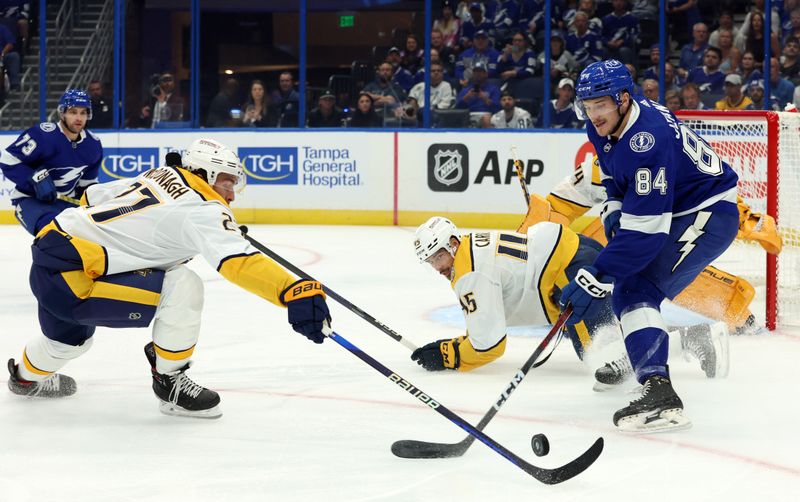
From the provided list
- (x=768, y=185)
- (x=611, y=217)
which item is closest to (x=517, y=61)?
(x=768, y=185)

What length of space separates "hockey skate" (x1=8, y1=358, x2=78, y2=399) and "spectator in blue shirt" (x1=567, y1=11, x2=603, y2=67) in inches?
261

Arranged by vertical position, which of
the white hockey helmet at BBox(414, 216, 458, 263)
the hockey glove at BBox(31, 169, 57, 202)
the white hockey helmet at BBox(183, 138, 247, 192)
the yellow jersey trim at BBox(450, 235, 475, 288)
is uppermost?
the white hockey helmet at BBox(183, 138, 247, 192)

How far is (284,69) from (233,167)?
7.18 meters

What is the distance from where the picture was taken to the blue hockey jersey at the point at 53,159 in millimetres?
5430

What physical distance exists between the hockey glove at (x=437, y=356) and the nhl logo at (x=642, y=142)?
110 centimetres

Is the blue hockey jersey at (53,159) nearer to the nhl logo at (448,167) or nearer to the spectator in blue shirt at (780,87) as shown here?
the nhl logo at (448,167)

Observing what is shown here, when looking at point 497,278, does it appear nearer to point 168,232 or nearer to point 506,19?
point 168,232

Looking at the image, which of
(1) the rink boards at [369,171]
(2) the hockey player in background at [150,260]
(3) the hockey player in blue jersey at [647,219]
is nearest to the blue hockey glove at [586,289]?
(3) the hockey player in blue jersey at [647,219]

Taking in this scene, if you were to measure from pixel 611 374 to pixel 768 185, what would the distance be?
1.58 metres

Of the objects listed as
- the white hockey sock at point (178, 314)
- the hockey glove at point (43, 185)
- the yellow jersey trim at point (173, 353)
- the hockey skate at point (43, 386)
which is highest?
the hockey glove at point (43, 185)

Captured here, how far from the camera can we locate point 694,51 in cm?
891

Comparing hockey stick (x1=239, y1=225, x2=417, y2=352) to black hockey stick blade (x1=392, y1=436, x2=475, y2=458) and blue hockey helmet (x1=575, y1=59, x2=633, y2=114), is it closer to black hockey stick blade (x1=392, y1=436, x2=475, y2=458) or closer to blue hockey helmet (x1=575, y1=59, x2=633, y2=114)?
black hockey stick blade (x1=392, y1=436, x2=475, y2=458)

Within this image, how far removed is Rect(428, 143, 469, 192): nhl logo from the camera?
8883 millimetres

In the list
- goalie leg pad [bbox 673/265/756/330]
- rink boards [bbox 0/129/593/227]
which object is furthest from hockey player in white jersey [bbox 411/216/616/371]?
rink boards [bbox 0/129/593/227]
